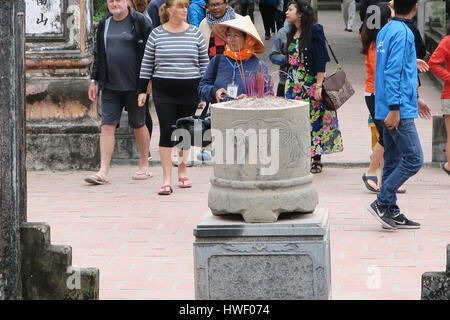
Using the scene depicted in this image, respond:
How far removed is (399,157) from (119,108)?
3.15 meters

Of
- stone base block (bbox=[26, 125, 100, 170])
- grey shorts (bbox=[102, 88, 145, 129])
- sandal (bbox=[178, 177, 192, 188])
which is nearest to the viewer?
sandal (bbox=[178, 177, 192, 188])

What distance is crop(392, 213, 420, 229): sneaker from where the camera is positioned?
30.9ft

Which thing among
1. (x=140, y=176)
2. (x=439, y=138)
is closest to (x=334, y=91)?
(x=439, y=138)

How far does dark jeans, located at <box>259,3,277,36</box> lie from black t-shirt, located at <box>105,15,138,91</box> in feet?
48.4

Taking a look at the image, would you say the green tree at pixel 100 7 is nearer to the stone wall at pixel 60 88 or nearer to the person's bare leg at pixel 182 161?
the stone wall at pixel 60 88

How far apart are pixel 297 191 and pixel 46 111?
5930 mm

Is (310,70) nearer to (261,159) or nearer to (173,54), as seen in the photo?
(173,54)

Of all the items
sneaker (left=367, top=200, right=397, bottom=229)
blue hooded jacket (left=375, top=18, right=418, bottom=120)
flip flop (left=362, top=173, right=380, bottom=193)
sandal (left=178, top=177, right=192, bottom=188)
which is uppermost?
blue hooded jacket (left=375, top=18, right=418, bottom=120)

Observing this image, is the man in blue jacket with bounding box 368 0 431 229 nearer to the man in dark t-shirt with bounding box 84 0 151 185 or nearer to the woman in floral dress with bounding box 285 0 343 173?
the woman in floral dress with bounding box 285 0 343 173

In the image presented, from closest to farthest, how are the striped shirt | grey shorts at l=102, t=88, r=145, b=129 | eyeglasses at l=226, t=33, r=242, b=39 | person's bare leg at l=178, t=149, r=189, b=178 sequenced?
eyeglasses at l=226, t=33, r=242, b=39, the striped shirt, person's bare leg at l=178, t=149, r=189, b=178, grey shorts at l=102, t=88, r=145, b=129

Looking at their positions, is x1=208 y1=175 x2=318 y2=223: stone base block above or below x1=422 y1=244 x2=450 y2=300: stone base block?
above

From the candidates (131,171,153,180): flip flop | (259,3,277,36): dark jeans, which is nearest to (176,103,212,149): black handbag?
(131,171,153,180): flip flop

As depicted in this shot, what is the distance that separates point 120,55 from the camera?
37.3ft

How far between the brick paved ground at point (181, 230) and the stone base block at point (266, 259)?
2.87 feet
